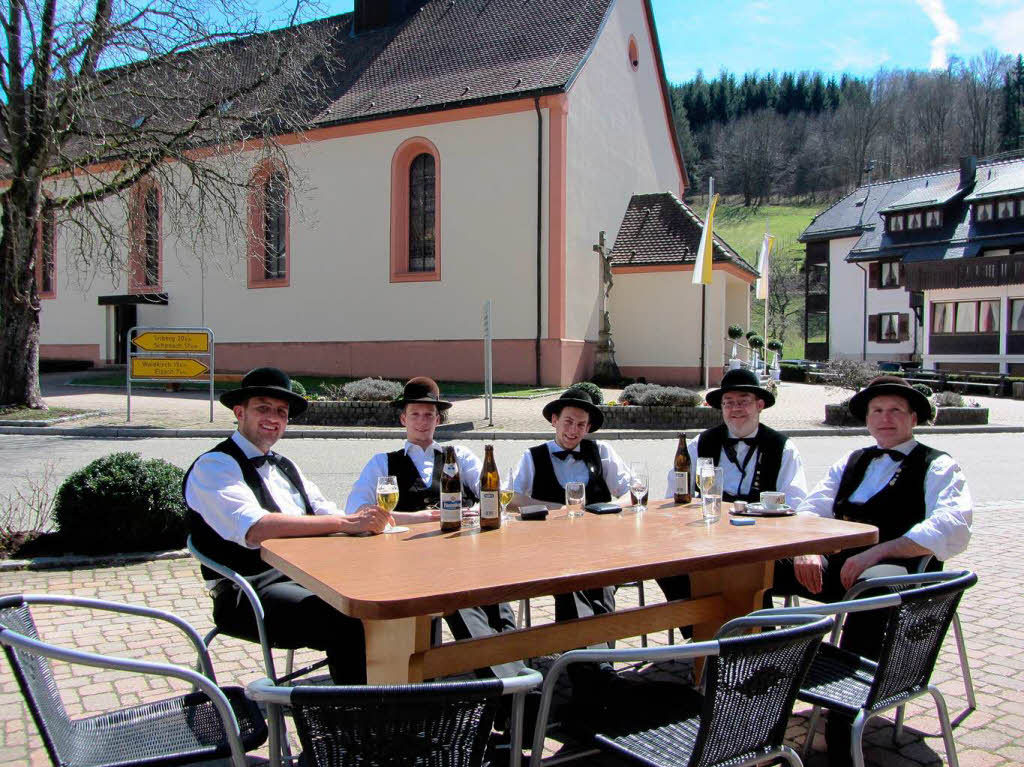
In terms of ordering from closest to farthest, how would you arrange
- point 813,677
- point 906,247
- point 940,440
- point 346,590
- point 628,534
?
point 346,590, point 813,677, point 628,534, point 940,440, point 906,247

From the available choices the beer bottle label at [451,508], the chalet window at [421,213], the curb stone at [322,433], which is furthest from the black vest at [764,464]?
the chalet window at [421,213]

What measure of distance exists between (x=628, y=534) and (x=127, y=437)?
14.7m

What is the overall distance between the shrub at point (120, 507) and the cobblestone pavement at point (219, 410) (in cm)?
976

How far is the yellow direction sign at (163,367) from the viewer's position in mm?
17953

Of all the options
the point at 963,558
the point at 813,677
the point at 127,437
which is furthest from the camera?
the point at 127,437

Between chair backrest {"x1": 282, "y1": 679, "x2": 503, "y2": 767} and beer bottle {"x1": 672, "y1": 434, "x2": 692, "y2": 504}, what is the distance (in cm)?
289

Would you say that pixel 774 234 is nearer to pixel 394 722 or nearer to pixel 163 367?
pixel 163 367

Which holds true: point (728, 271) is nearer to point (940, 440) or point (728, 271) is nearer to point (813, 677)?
point (940, 440)

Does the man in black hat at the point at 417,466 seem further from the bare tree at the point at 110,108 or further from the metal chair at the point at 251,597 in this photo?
the bare tree at the point at 110,108

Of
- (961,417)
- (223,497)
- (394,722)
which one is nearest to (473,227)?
(961,417)

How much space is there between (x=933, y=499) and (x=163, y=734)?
3587 mm

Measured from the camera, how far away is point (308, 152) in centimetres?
2717

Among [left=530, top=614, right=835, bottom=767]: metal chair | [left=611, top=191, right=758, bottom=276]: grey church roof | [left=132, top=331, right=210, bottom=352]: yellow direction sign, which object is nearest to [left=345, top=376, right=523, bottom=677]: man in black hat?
[left=530, top=614, right=835, bottom=767]: metal chair

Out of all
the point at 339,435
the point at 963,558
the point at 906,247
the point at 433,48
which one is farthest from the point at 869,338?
the point at 963,558
